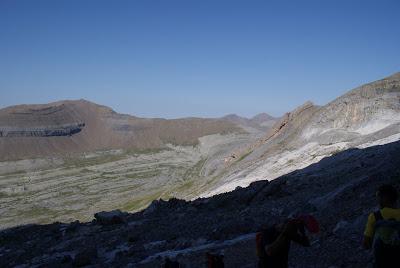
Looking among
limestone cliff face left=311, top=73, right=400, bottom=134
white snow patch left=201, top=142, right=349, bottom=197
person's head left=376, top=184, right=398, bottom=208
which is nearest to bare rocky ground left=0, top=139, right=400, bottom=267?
person's head left=376, top=184, right=398, bottom=208

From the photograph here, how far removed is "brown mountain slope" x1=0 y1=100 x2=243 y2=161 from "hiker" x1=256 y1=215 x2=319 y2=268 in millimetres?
126930

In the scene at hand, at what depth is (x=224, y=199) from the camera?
24.8 m

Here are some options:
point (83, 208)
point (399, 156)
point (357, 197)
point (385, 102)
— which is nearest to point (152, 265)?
point (357, 197)

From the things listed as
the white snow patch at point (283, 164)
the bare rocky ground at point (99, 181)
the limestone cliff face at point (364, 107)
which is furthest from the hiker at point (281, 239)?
the bare rocky ground at point (99, 181)

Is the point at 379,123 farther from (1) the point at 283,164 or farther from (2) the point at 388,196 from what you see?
(2) the point at 388,196

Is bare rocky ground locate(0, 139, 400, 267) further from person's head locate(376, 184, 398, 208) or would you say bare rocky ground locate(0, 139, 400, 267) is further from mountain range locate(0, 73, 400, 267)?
person's head locate(376, 184, 398, 208)

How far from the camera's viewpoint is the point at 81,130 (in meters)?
164

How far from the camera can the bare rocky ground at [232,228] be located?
12789 mm

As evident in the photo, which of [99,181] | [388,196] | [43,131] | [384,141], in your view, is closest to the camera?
[388,196]

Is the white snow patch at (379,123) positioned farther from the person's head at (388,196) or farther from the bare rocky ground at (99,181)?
the person's head at (388,196)

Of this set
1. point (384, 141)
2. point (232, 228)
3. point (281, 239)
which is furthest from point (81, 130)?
point (281, 239)

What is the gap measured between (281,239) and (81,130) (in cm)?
16359

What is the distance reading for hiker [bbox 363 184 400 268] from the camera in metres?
6.09

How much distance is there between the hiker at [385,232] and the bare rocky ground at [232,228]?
383cm
